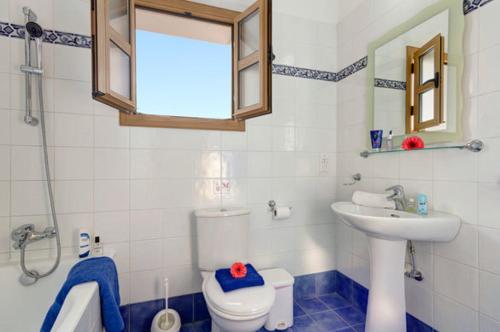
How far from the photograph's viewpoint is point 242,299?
1.33m

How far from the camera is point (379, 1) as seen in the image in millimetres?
1812

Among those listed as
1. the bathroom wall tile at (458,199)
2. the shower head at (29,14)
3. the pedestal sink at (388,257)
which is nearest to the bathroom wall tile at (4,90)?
the shower head at (29,14)

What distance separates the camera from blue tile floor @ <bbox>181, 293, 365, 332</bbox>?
1.76m

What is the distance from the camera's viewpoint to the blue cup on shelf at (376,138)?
5.67 feet

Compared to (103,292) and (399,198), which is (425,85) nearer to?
(399,198)

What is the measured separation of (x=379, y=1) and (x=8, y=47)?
7.94 feet

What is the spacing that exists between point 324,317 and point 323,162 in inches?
47.9

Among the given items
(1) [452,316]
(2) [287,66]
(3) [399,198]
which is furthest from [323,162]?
(1) [452,316]

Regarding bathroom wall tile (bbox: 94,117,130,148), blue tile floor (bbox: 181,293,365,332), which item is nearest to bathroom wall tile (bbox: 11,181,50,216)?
bathroom wall tile (bbox: 94,117,130,148)

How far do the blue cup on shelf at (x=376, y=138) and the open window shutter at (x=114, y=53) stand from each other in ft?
5.31

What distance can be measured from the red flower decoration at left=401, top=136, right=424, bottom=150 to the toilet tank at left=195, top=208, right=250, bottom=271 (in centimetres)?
114

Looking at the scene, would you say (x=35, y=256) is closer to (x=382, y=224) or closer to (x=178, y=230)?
(x=178, y=230)

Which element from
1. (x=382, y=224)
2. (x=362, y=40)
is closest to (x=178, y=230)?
(x=382, y=224)

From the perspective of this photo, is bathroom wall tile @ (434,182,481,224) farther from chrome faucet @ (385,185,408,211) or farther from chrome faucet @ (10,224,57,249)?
chrome faucet @ (10,224,57,249)
